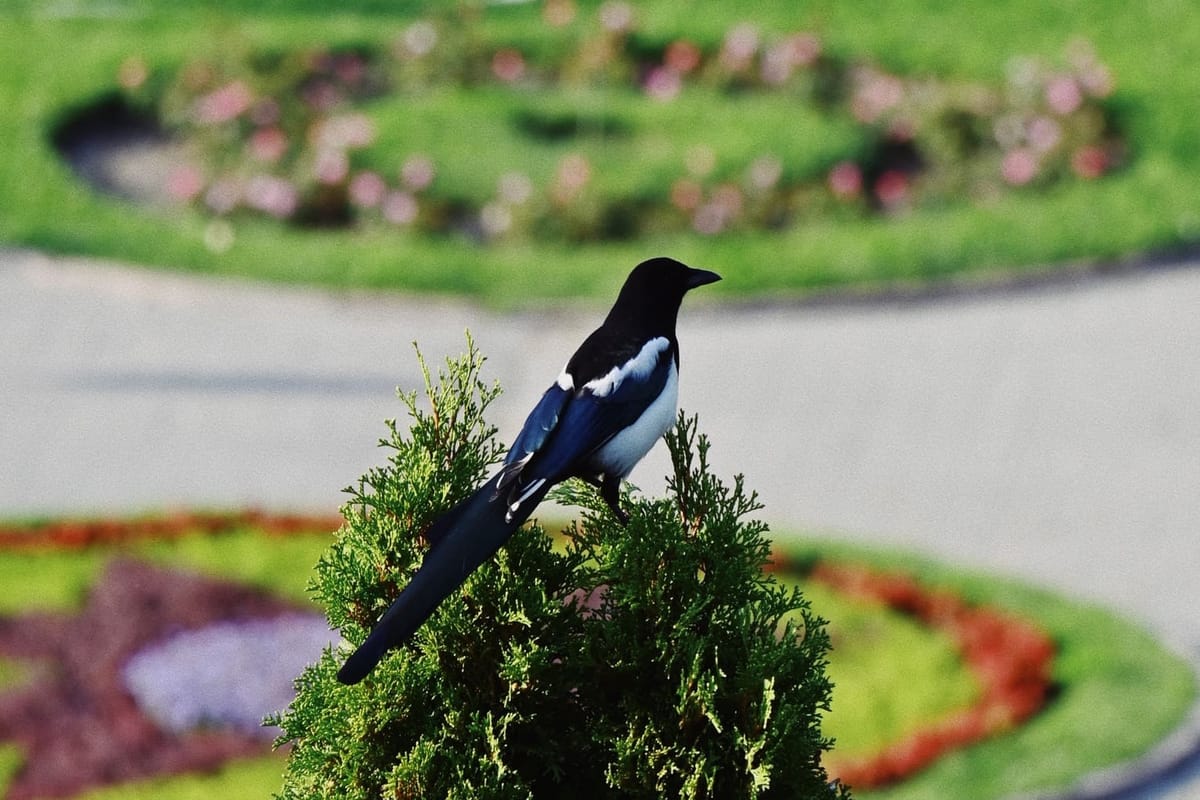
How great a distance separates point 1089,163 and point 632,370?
40.2 ft

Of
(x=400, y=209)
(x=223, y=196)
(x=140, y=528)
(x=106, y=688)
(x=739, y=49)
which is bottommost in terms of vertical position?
(x=106, y=688)

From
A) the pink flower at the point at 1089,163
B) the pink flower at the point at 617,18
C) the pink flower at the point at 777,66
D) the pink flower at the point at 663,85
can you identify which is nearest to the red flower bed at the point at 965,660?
the pink flower at the point at 1089,163

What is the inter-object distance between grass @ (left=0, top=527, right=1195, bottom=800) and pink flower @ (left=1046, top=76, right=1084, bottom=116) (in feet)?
23.8

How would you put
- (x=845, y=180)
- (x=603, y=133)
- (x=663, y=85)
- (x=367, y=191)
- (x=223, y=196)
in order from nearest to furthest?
(x=845, y=180), (x=367, y=191), (x=223, y=196), (x=603, y=133), (x=663, y=85)

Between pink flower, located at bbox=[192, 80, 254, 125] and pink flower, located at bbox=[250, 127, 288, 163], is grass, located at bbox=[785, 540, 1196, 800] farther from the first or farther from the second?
pink flower, located at bbox=[192, 80, 254, 125]

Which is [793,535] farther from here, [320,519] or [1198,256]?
[1198,256]

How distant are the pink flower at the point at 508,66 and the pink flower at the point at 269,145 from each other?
7.47 feet

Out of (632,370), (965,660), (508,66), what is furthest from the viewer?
(508,66)

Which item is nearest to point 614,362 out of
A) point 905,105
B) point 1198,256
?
point 1198,256

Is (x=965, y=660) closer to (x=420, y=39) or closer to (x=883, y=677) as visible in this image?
(x=883, y=677)

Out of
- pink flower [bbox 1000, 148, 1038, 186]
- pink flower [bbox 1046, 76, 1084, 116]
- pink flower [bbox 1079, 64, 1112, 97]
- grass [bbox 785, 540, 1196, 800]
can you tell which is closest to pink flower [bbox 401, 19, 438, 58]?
pink flower [bbox 1000, 148, 1038, 186]

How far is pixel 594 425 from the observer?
143 inches

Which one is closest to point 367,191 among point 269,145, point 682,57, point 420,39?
point 269,145

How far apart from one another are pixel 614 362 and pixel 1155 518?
6873mm
